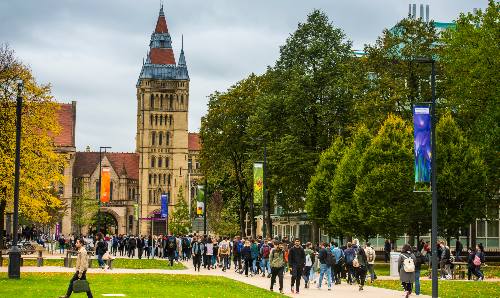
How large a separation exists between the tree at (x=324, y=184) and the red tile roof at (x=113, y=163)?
118166mm

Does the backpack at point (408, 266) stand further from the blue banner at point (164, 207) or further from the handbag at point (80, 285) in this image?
the blue banner at point (164, 207)

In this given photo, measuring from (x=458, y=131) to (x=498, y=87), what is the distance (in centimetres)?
322

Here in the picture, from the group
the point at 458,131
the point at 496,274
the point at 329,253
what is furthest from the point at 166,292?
the point at 458,131

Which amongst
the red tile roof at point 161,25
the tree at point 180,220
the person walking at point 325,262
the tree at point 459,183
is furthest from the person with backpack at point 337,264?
the red tile roof at point 161,25

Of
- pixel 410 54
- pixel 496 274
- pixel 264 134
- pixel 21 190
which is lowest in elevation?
pixel 496 274

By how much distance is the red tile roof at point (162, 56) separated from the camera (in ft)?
607

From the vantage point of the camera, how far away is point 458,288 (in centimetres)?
3528

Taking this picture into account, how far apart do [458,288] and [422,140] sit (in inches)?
376

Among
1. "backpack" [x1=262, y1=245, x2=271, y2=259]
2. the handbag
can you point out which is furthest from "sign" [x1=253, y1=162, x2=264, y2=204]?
the handbag

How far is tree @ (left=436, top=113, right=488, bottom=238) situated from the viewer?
52.1 meters

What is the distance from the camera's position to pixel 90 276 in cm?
3994

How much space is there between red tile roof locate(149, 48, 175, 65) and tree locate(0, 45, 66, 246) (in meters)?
124

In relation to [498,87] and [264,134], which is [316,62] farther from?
[498,87]

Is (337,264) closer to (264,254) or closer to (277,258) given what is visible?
(264,254)
